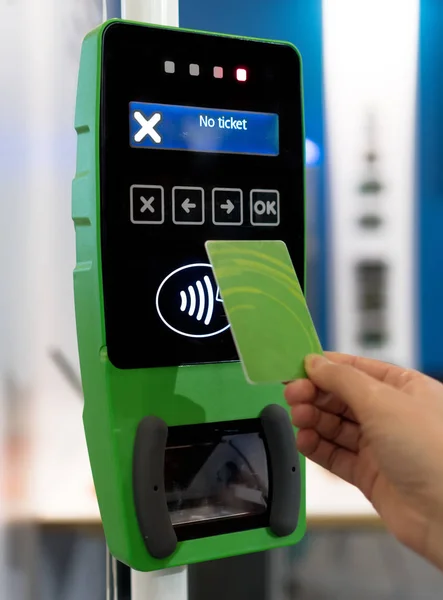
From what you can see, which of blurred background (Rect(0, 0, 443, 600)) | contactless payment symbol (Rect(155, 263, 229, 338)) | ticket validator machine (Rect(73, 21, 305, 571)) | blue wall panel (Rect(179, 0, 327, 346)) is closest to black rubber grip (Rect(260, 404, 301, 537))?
ticket validator machine (Rect(73, 21, 305, 571))

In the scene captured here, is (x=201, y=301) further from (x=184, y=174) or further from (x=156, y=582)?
(x=156, y=582)

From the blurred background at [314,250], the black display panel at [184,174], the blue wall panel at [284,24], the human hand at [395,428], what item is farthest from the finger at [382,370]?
the blue wall panel at [284,24]

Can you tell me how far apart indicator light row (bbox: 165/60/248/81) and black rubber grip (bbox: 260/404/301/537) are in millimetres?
323

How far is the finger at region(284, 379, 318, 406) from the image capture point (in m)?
0.60

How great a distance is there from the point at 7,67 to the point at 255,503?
2.00 feet

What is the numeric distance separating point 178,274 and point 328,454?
0.24m

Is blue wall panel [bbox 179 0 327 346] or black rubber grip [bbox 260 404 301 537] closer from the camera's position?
black rubber grip [bbox 260 404 301 537]

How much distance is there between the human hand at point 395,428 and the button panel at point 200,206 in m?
0.15

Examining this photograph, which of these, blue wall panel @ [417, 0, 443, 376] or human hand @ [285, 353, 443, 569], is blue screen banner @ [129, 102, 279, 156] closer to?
human hand @ [285, 353, 443, 569]

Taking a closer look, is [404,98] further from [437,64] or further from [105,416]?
[105,416]

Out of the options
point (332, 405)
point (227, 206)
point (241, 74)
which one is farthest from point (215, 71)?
point (332, 405)

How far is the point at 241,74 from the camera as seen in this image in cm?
68

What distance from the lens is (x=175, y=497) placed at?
0.68m

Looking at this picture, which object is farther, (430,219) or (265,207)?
(430,219)
